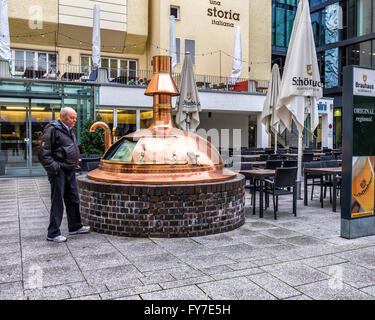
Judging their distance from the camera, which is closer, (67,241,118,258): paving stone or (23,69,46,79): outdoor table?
(67,241,118,258): paving stone

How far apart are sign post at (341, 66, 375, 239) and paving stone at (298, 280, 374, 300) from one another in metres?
2.18

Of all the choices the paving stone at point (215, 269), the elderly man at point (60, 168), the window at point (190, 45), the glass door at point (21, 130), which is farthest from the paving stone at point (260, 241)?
the window at point (190, 45)

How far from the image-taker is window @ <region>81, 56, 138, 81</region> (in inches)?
977

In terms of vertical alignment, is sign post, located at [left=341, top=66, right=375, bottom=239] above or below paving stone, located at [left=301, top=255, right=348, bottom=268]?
above

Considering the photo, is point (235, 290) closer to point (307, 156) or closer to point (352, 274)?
point (352, 274)

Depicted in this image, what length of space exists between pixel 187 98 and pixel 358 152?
7.29 m

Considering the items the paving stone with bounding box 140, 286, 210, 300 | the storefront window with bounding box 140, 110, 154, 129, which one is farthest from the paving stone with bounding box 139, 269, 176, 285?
the storefront window with bounding box 140, 110, 154, 129

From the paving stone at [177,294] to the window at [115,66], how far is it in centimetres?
Result: 2194

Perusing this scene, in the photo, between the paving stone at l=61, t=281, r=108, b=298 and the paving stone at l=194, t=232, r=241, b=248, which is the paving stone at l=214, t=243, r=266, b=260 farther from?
the paving stone at l=61, t=281, r=108, b=298

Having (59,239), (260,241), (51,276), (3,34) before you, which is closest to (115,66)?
(3,34)

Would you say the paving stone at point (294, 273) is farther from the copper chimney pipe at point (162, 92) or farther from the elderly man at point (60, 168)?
the copper chimney pipe at point (162, 92)

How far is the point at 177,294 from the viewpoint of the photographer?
366 cm

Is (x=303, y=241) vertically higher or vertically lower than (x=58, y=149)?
lower

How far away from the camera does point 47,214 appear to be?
305 inches
